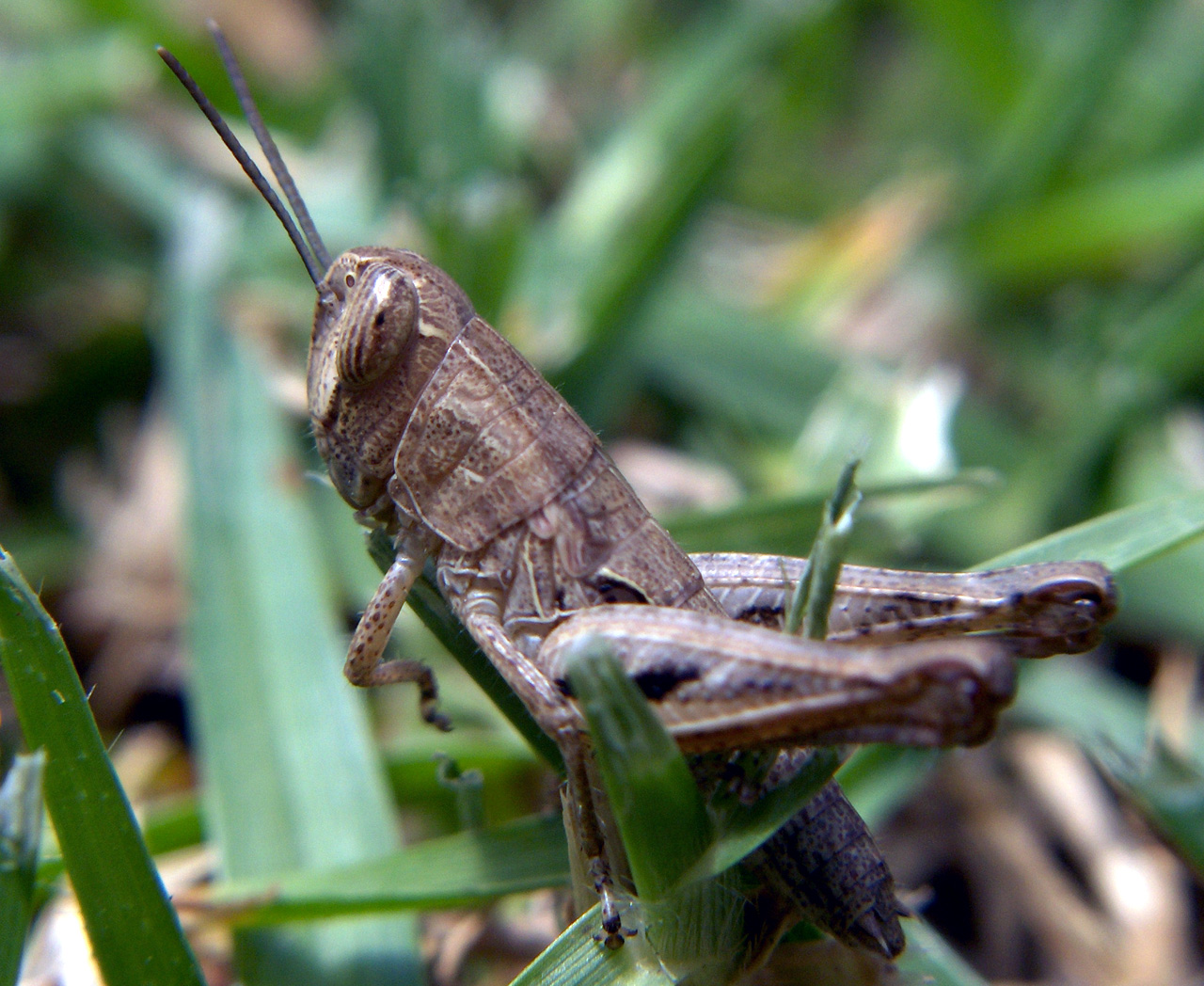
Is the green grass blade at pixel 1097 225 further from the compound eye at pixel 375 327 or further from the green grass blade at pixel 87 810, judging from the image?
the green grass blade at pixel 87 810

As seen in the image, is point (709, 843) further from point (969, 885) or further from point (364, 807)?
point (969, 885)

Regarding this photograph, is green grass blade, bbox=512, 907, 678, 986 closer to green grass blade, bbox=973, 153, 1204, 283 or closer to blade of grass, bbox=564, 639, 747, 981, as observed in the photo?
blade of grass, bbox=564, 639, 747, 981

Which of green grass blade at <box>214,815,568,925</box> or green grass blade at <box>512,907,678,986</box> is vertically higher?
green grass blade at <box>214,815,568,925</box>

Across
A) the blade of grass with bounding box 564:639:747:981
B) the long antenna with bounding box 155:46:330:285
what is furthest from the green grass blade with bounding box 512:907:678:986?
the long antenna with bounding box 155:46:330:285

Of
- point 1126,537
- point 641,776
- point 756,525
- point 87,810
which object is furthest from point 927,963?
point 87,810

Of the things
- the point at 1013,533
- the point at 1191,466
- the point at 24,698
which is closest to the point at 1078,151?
the point at 1191,466

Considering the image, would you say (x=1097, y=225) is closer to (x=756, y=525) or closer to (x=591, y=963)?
(x=756, y=525)

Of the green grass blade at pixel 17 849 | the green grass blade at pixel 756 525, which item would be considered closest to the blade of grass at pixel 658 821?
the green grass blade at pixel 17 849
